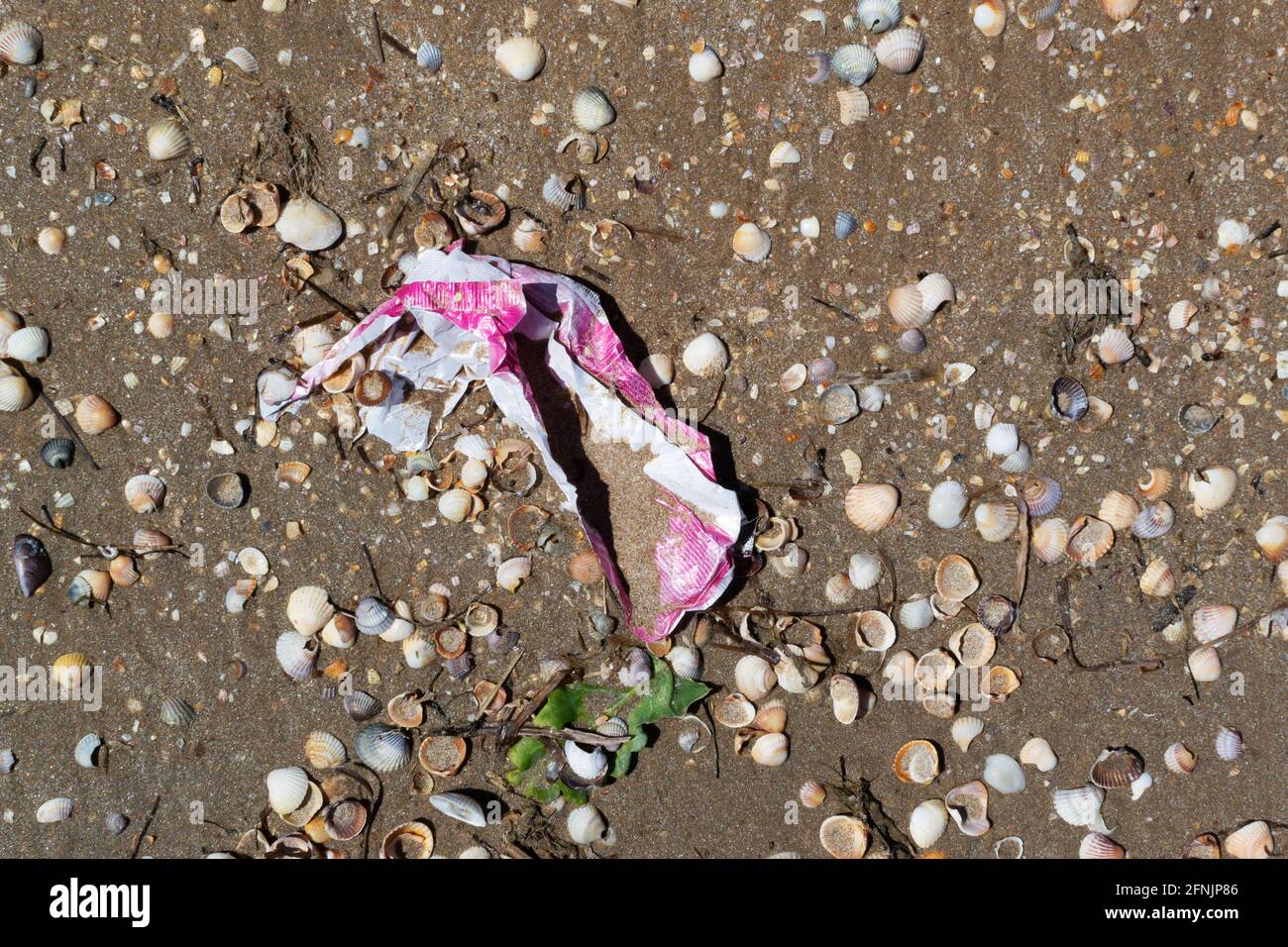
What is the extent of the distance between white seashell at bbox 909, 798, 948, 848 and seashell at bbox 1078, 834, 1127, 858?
434mm

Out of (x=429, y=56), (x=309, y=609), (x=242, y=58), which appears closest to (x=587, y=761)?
(x=309, y=609)

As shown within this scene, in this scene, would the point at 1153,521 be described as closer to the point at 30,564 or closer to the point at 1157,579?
the point at 1157,579

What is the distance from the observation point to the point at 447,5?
7.25ft

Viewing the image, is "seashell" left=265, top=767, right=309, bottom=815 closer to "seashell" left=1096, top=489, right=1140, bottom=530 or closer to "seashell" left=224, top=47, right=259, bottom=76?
"seashell" left=224, top=47, right=259, bottom=76

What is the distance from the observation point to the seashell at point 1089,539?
2.28 metres

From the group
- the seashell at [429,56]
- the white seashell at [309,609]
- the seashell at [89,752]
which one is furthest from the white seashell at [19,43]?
the seashell at [89,752]

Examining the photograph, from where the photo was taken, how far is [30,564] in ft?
7.16

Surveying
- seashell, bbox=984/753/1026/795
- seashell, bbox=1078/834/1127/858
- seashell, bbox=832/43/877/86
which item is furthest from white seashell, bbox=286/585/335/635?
seashell, bbox=1078/834/1127/858

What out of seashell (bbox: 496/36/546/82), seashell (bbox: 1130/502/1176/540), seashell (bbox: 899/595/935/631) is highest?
seashell (bbox: 496/36/546/82)

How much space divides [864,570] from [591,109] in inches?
61.9

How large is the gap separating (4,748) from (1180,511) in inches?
141

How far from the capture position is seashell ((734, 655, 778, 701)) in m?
2.27
